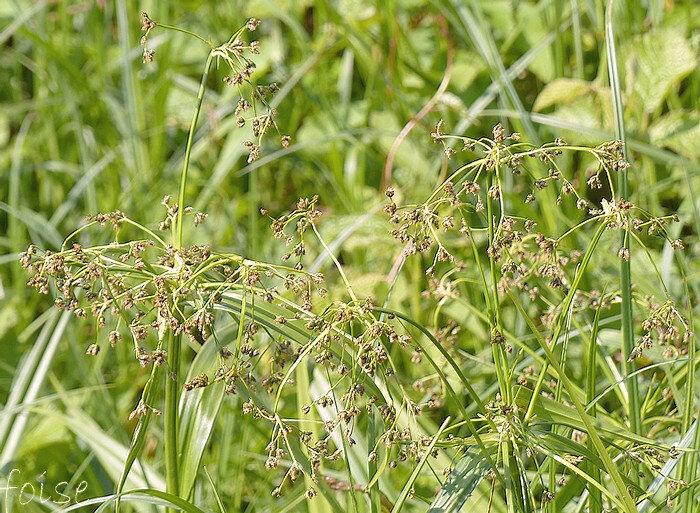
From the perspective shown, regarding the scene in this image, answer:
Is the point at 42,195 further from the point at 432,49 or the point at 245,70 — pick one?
the point at 245,70

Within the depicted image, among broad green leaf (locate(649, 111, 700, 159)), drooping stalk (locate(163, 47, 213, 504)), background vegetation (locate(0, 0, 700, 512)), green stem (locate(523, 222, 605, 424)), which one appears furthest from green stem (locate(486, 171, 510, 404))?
broad green leaf (locate(649, 111, 700, 159))

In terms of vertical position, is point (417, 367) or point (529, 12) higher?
point (529, 12)

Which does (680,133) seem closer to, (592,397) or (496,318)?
→ (592,397)

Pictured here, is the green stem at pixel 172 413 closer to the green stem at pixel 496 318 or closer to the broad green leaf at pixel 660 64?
the green stem at pixel 496 318

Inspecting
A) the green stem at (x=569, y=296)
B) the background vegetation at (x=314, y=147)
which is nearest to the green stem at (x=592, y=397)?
the green stem at (x=569, y=296)

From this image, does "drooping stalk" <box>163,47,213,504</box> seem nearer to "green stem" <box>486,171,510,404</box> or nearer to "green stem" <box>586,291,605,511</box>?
"green stem" <box>486,171,510,404</box>

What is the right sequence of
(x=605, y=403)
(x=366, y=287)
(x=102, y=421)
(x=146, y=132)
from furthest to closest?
(x=146, y=132) → (x=102, y=421) → (x=366, y=287) → (x=605, y=403)

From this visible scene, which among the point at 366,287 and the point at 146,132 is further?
the point at 146,132

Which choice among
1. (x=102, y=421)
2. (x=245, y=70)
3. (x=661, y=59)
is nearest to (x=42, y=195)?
(x=102, y=421)

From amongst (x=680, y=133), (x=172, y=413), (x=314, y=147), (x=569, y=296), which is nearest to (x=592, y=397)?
(x=569, y=296)
